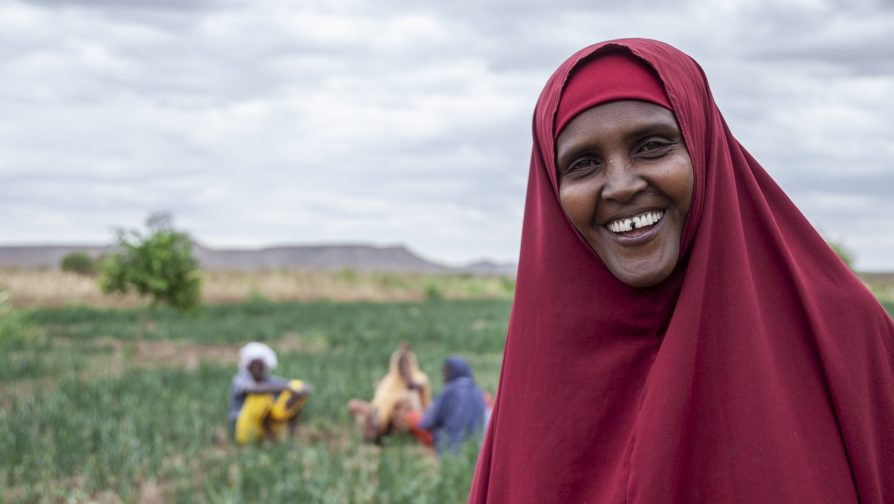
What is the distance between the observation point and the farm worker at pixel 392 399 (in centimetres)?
774

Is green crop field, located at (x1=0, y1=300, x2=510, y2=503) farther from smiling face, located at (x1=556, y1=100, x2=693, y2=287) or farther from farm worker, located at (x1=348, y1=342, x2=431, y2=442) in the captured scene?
smiling face, located at (x1=556, y1=100, x2=693, y2=287)

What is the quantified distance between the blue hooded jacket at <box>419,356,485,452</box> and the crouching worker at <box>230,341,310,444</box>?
125cm

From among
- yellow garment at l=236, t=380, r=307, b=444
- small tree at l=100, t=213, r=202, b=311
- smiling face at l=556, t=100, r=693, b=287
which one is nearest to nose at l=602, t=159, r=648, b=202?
smiling face at l=556, t=100, r=693, b=287

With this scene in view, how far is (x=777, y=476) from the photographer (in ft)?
4.74

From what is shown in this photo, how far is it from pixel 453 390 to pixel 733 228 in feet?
18.9

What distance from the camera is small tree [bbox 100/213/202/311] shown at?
14133 mm

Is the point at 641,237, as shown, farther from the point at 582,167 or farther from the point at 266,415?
the point at 266,415

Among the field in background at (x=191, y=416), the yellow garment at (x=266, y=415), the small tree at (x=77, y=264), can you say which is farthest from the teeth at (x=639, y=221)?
the small tree at (x=77, y=264)

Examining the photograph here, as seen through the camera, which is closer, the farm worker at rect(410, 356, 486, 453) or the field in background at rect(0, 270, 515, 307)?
the farm worker at rect(410, 356, 486, 453)

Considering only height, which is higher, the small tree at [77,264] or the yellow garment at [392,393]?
the small tree at [77,264]

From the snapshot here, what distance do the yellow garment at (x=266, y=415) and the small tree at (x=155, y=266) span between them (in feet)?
23.7

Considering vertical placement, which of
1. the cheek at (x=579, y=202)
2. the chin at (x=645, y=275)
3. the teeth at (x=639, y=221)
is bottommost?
the chin at (x=645, y=275)

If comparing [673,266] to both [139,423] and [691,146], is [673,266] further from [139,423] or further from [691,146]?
[139,423]

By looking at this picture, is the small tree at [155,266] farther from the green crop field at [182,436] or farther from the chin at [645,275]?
the chin at [645,275]
